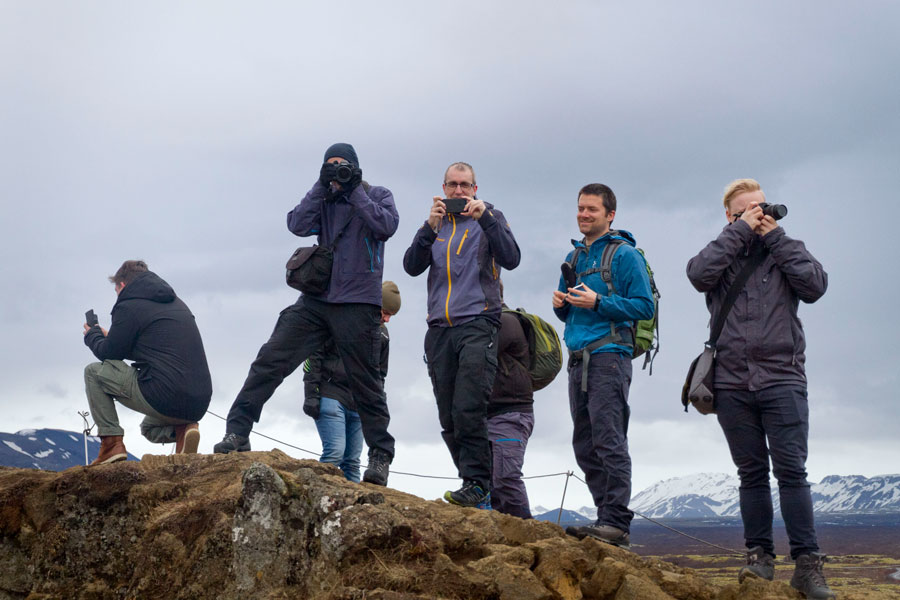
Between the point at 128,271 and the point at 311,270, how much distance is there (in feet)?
8.98

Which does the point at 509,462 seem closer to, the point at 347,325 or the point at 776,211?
the point at 347,325

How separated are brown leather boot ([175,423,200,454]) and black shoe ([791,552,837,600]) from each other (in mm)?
5414

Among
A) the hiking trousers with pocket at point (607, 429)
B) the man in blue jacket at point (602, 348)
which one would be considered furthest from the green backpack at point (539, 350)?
the hiking trousers with pocket at point (607, 429)

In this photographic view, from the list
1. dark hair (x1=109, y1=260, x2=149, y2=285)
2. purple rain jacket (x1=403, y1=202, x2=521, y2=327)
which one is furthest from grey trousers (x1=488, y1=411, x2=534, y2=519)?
dark hair (x1=109, y1=260, x2=149, y2=285)

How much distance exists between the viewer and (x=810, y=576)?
232 inches

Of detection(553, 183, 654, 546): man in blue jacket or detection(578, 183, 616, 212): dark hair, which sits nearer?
detection(553, 183, 654, 546): man in blue jacket

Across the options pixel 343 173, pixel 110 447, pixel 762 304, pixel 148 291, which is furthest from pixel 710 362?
pixel 110 447

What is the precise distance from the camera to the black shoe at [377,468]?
7109 millimetres

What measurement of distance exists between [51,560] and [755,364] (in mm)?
5218

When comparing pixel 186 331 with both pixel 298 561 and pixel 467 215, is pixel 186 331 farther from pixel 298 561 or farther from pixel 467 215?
pixel 298 561

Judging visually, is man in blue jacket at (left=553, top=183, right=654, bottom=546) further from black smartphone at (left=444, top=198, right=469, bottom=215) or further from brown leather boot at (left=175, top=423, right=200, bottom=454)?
brown leather boot at (left=175, top=423, right=200, bottom=454)

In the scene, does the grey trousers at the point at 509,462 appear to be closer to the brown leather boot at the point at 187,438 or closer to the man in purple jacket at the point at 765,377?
the man in purple jacket at the point at 765,377

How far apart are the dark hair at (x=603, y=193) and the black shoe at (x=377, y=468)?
2681 millimetres

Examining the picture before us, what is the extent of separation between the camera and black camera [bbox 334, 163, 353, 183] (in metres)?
7.42
